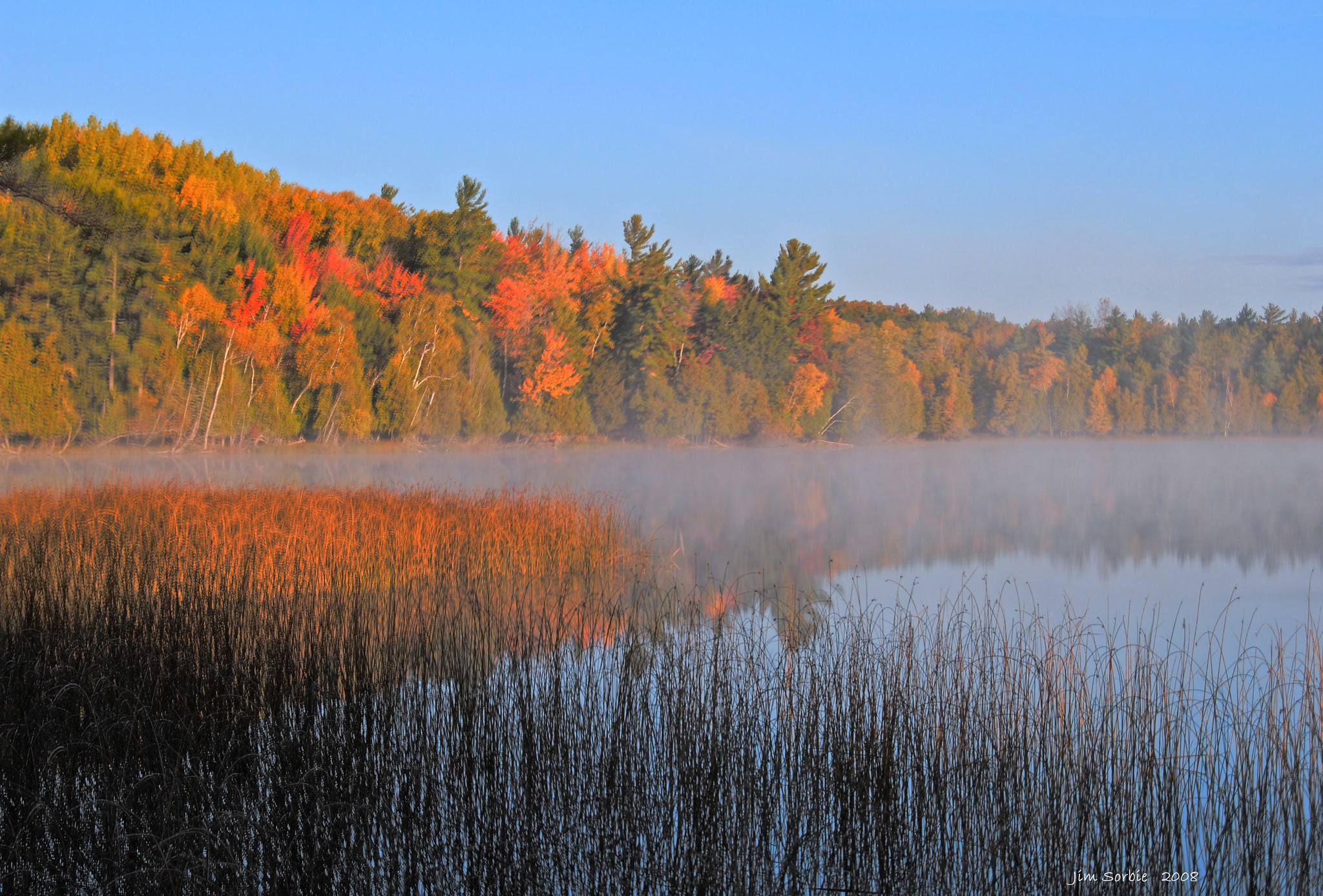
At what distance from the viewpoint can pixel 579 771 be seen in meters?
4.15

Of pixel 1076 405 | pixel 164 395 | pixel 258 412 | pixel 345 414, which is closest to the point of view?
pixel 164 395

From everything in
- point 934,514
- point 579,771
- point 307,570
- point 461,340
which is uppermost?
point 461,340

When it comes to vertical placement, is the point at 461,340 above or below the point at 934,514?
above

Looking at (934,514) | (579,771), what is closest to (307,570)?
(579,771)

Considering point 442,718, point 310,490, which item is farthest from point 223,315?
point 442,718

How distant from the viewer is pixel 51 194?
367 inches

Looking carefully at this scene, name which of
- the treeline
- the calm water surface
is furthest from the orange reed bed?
the treeline

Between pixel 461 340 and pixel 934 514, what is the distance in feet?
74.5

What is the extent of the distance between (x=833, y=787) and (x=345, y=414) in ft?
100

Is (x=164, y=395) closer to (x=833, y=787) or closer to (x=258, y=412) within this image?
(x=258, y=412)

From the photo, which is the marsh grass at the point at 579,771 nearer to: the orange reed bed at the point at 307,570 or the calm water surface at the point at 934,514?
the orange reed bed at the point at 307,570

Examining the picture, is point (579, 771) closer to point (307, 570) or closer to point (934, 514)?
point (307, 570)

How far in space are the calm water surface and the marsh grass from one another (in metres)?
1.98

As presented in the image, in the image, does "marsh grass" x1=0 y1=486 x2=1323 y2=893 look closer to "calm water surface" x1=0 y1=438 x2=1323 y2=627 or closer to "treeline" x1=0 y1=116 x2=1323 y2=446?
"calm water surface" x1=0 y1=438 x2=1323 y2=627
